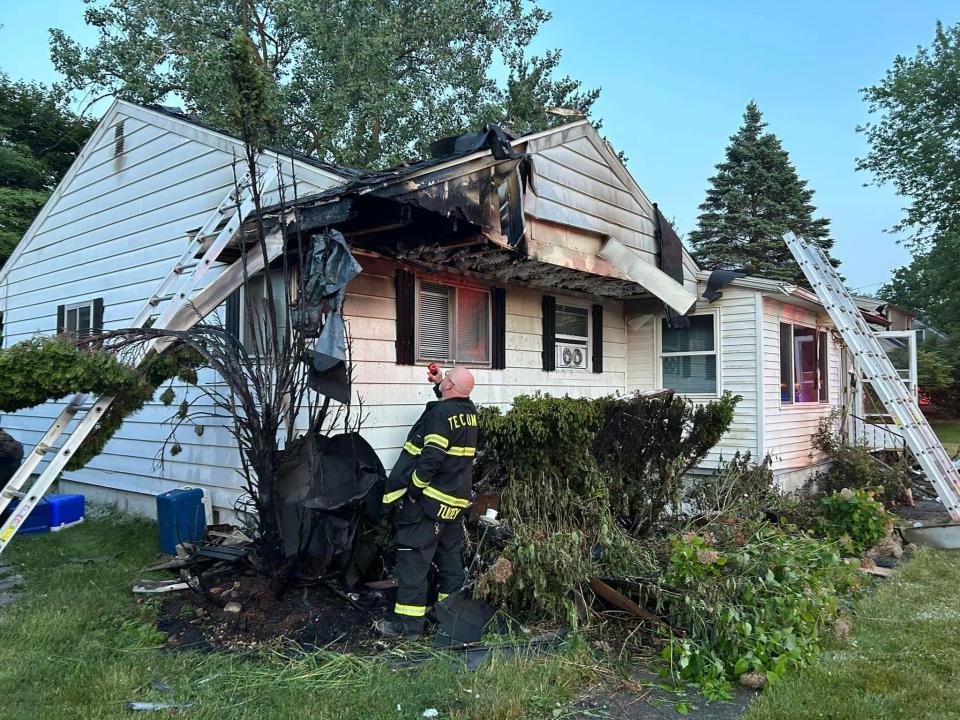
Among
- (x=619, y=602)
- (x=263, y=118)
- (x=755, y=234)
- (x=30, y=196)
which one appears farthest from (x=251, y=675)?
(x=755, y=234)

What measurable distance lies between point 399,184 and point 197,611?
3454mm

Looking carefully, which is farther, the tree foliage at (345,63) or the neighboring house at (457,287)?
the tree foliage at (345,63)

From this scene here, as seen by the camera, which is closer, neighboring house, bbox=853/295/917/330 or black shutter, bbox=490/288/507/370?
black shutter, bbox=490/288/507/370

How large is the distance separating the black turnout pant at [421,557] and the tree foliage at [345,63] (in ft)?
45.6

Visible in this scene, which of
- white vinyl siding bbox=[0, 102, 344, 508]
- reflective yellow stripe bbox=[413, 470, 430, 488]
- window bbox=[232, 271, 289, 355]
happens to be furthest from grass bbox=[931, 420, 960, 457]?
white vinyl siding bbox=[0, 102, 344, 508]

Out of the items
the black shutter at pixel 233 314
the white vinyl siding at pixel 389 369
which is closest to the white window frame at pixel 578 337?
the white vinyl siding at pixel 389 369

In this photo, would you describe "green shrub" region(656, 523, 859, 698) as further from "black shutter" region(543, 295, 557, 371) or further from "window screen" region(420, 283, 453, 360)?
"black shutter" region(543, 295, 557, 371)

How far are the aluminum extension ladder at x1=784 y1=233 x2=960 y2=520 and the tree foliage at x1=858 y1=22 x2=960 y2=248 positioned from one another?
19168 millimetres

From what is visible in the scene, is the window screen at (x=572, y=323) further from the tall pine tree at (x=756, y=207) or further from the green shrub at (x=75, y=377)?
the tall pine tree at (x=756, y=207)

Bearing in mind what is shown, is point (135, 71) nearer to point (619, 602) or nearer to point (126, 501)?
point (126, 501)

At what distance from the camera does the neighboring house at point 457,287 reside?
614 cm

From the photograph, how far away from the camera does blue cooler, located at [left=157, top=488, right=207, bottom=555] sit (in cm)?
636

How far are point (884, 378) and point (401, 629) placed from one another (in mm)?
7581

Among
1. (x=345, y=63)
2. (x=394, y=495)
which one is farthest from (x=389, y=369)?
(x=345, y=63)
